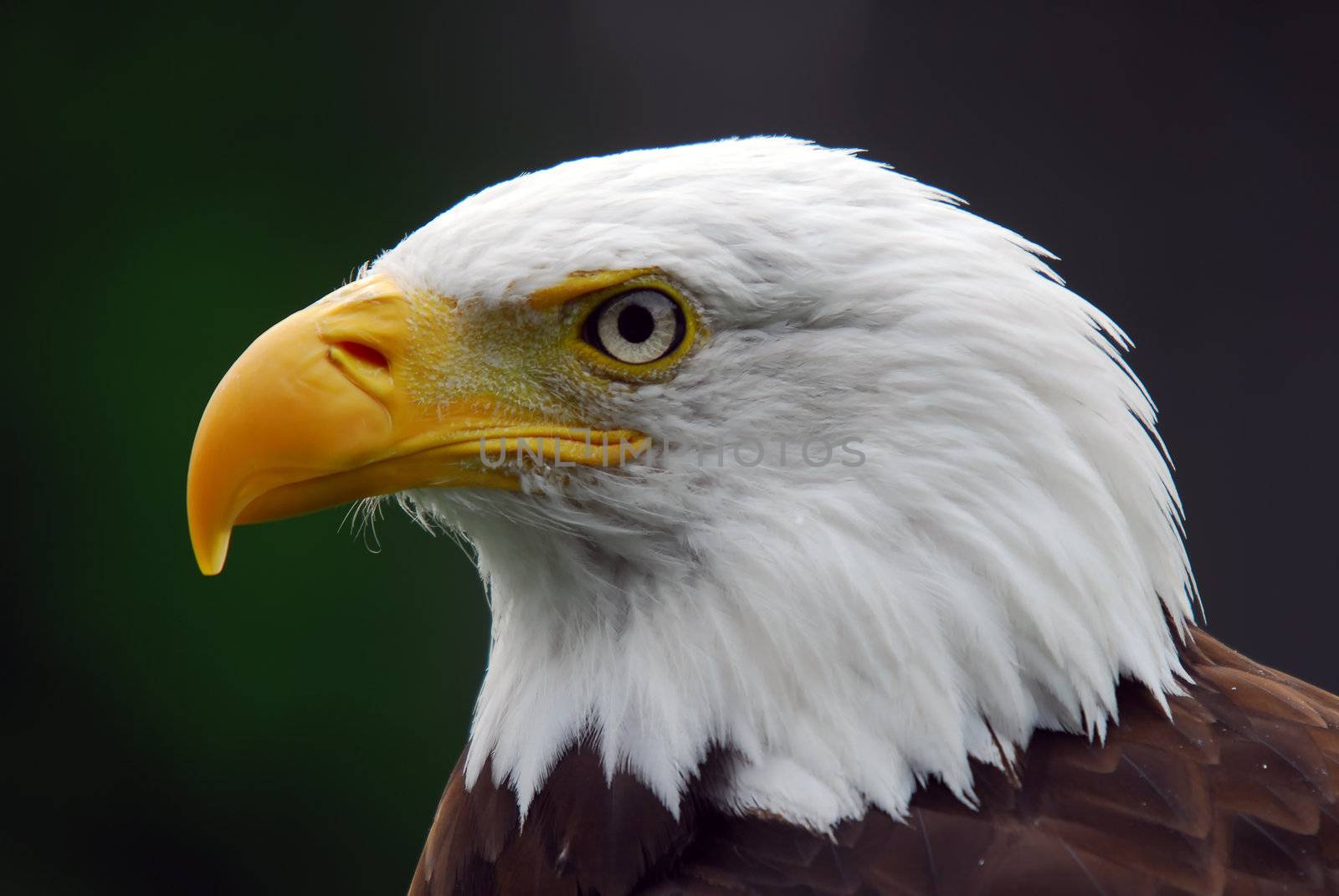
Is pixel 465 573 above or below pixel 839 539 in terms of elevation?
below

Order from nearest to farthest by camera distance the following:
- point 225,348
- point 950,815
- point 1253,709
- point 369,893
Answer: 1. point 950,815
2. point 1253,709
3. point 225,348
4. point 369,893

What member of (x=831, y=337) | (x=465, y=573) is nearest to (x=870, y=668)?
(x=831, y=337)

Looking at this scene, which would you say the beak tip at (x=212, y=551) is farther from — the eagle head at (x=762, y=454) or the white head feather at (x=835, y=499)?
the white head feather at (x=835, y=499)

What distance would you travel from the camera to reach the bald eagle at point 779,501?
96cm

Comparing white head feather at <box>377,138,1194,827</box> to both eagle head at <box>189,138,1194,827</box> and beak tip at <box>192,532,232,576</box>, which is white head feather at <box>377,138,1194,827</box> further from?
beak tip at <box>192,532,232,576</box>

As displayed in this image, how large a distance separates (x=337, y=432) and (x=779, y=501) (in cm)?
35

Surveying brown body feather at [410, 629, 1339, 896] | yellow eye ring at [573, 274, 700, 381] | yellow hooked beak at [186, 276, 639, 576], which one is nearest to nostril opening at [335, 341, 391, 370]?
yellow hooked beak at [186, 276, 639, 576]

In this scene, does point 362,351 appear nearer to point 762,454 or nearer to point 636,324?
point 636,324

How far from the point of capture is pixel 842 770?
961mm

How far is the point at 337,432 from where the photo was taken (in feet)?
3.20

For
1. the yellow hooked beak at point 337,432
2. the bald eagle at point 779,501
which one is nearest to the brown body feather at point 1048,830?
the bald eagle at point 779,501

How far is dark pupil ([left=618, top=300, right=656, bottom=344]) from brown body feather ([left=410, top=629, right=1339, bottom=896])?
336 mm

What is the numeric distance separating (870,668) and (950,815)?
12 centimetres

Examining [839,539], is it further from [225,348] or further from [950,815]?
[225,348]
